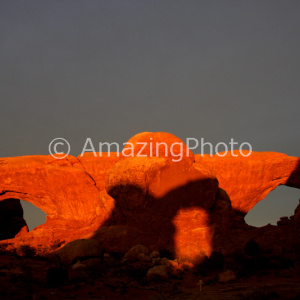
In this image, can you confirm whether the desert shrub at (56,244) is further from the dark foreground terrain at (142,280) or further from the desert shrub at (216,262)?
the desert shrub at (216,262)

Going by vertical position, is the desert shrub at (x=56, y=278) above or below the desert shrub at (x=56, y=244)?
below

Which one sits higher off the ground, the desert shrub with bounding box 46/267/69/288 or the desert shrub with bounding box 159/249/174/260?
the desert shrub with bounding box 159/249/174/260

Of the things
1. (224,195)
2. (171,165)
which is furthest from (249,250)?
(171,165)

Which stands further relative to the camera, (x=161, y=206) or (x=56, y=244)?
(x=56, y=244)

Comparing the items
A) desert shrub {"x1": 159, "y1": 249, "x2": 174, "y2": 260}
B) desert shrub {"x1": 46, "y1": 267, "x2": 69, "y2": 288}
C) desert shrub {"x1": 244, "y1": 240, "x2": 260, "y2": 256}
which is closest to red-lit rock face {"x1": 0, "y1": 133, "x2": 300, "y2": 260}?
desert shrub {"x1": 159, "y1": 249, "x2": 174, "y2": 260}

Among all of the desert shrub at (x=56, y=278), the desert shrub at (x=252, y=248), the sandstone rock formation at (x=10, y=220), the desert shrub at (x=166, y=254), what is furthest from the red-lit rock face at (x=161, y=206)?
the sandstone rock formation at (x=10, y=220)

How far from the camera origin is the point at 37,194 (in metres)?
33.8

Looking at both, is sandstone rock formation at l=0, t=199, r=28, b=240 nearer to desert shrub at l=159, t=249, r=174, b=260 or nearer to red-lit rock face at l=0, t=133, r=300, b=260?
red-lit rock face at l=0, t=133, r=300, b=260

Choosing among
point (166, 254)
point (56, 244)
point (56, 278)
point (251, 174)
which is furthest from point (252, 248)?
point (251, 174)

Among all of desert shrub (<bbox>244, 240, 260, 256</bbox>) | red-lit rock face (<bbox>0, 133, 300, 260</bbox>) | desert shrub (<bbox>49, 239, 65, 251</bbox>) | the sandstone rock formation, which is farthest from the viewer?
the sandstone rock formation

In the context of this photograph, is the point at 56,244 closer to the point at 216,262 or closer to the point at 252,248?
the point at 216,262

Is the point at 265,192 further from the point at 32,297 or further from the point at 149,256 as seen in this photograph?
the point at 32,297

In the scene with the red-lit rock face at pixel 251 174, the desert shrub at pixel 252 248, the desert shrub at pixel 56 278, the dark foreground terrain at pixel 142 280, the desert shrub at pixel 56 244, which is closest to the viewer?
the dark foreground terrain at pixel 142 280

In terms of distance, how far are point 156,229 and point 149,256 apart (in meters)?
2.46
